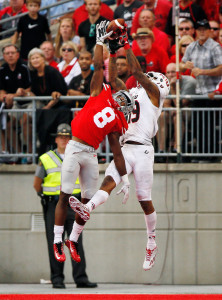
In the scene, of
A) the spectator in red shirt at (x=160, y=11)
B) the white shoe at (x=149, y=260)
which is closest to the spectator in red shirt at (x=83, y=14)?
the spectator in red shirt at (x=160, y=11)

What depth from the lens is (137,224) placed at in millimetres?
14789

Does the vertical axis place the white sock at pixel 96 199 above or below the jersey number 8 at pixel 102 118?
below

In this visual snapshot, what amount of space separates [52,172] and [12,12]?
485cm

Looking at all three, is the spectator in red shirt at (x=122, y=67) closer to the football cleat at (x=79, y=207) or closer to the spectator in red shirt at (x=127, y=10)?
the spectator in red shirt at (x=127, y=10)

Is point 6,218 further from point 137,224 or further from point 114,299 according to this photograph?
point 114,299

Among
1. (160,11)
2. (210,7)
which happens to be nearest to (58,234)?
(160,11)

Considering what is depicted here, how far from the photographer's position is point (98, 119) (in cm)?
1046

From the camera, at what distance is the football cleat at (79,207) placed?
1020 cm

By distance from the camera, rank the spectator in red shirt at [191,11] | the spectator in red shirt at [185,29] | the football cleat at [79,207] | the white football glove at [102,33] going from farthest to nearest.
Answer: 1. the spectator in red shirt at [191,11]
2. the spectator in red shirt at [185,29]
3. the white football glove at [102,33]
4. the football cleat at [79,207]

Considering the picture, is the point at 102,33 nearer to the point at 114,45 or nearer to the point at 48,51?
the point at 114,45

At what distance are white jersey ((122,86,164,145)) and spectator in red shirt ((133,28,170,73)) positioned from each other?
3.27 metres

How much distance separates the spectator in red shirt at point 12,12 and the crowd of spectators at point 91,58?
1.14m

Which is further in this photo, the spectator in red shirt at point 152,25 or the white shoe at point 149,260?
the spectator in red shirt at point 152,25

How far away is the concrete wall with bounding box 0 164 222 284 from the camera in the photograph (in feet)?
48.3
